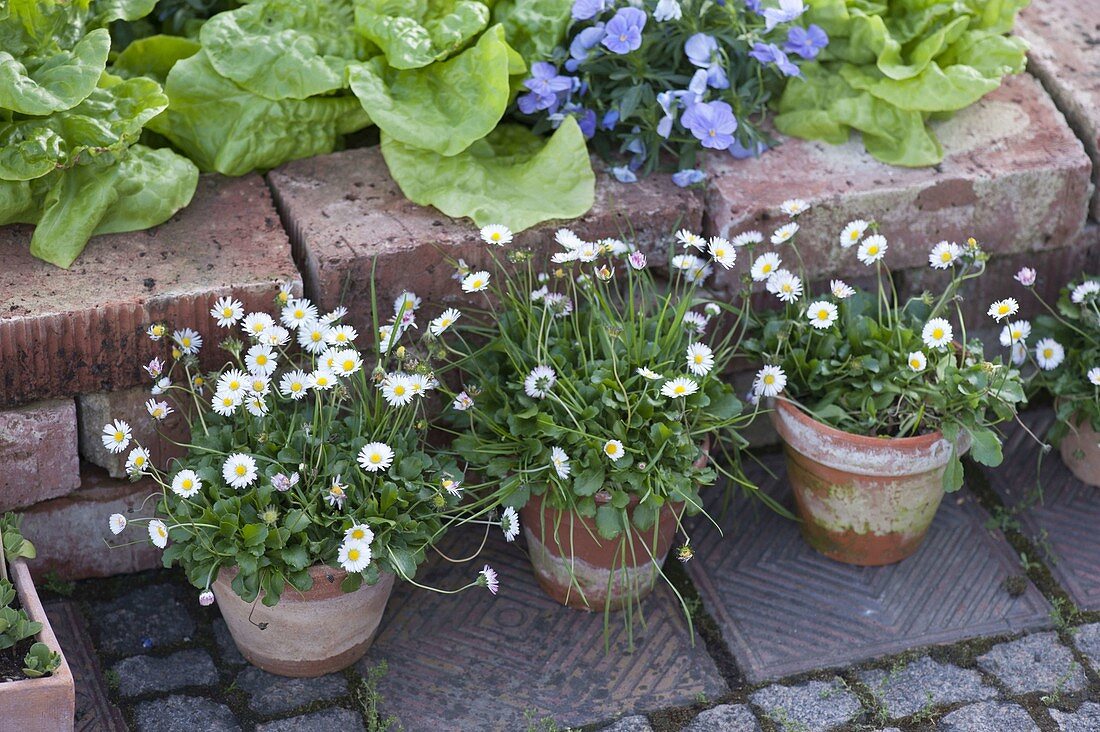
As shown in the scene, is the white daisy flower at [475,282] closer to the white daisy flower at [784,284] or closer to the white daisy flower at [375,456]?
the white daisy flower at [375,456]

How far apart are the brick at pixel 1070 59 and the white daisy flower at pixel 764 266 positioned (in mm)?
1018

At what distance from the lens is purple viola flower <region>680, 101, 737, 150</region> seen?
9.52 ft

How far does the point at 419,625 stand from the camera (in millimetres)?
2801

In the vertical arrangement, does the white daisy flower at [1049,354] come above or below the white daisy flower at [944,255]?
below

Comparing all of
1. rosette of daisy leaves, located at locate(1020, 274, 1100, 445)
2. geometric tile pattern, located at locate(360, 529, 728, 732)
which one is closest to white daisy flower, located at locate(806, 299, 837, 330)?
rosette of daisy leaves, located at locate(1020, 274, 1100, 445)

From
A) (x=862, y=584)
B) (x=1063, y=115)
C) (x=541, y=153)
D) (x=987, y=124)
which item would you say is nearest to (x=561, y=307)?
(x=541, y=153)

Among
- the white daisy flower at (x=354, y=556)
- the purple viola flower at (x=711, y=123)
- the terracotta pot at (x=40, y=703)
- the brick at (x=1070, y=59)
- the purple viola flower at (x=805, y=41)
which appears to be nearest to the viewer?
the terracotta pot at (x=40, y=703)

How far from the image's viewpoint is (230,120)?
9.53 feet

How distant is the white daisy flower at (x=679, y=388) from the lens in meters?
2.51

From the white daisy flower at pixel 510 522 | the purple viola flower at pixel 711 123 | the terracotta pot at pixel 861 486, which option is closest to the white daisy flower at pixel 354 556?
the white daisy flower at pixel 510 522

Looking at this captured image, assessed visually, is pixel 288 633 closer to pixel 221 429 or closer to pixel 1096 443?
pixel 221 429

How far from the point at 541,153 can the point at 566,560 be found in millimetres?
927

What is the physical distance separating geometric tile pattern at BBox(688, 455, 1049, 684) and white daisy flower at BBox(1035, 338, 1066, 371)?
0.41 meters

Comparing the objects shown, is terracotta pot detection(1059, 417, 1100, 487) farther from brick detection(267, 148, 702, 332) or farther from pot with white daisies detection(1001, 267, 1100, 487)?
brick detection(267, 148, 702, 332)
